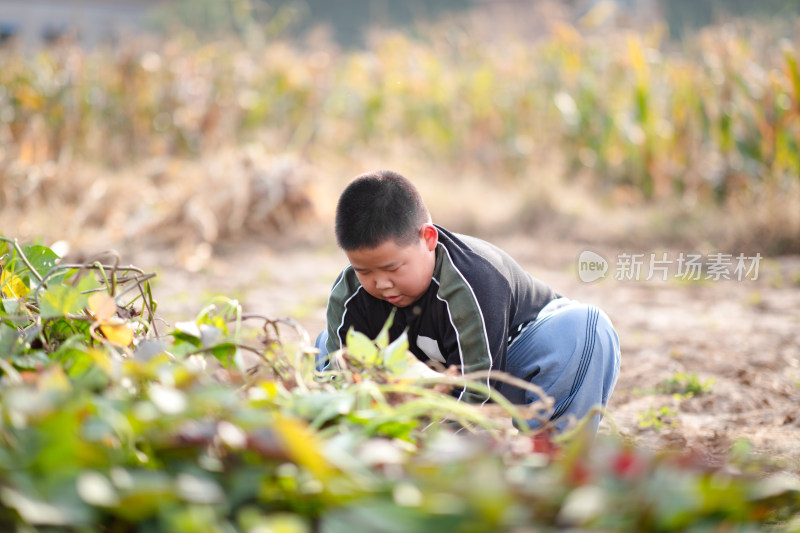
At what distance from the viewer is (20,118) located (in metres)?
7.11

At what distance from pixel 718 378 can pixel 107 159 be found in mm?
6756

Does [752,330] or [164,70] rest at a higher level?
[164,70]

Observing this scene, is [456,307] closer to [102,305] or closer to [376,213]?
[376,213]

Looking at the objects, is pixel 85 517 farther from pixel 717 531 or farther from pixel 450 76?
pixel 450 76

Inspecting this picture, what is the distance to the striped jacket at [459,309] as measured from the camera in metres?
1.90

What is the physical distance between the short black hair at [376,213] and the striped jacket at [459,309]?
17 centimetres

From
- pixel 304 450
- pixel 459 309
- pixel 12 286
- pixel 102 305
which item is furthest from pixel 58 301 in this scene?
pixel 459 309

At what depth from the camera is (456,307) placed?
192cm

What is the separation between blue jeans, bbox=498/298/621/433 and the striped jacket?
79 millimetres

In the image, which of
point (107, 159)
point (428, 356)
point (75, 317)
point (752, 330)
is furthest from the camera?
point (107, 159)

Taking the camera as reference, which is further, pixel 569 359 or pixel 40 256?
pixel 569 359

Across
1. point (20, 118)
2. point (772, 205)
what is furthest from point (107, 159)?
point (772, 205)

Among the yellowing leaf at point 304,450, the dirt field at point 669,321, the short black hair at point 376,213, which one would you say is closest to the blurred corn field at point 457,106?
the dirt field at point 669,321

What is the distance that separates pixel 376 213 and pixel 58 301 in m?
0.98
